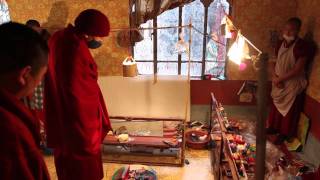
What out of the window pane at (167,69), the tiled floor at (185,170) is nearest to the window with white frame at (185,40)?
the window pane at (167,69)

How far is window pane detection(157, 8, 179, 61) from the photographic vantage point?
177 inches

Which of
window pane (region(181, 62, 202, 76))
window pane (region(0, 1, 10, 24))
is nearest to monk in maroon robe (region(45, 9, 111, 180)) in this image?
window pane (region(181, 62, 202, 76))

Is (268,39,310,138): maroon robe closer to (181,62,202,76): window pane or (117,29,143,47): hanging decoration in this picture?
(181,62,202,76): window pane

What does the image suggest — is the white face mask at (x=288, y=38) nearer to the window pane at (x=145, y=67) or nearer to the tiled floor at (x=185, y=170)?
the tiled floor at (x=185, y=170)

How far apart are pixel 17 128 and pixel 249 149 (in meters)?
3.09

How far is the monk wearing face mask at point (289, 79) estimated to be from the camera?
12.3 feet

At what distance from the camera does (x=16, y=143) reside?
1.01 metres

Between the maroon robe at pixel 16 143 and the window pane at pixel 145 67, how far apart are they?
12.1ft

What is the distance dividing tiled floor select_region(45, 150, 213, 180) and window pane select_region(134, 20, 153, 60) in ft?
5.70

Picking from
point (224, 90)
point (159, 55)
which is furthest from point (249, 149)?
point (159, 55)

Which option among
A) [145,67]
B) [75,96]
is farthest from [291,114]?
[75,96]

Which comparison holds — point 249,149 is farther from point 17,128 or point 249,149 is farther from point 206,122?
point 17,128

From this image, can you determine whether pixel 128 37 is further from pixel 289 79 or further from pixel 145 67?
pixel 289 79

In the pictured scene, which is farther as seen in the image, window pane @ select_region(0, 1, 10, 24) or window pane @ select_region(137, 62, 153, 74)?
window pane @ select_region(137, 62, 153, 74)
